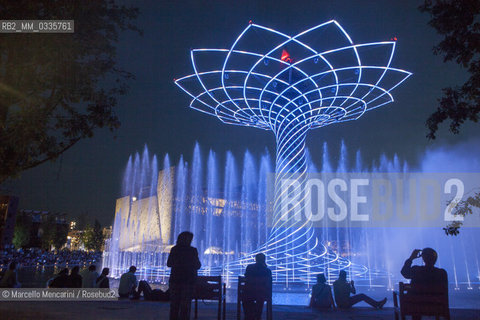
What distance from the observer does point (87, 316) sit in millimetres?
7199

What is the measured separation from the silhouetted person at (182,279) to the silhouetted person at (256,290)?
1244 millimetres

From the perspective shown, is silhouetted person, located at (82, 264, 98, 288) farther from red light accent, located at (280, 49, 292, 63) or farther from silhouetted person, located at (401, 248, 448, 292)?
red light accent, located at (280, 49, 292, 63)

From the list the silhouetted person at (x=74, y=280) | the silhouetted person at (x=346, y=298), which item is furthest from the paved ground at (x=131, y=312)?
the silhouetted person at (x=74, y=280)

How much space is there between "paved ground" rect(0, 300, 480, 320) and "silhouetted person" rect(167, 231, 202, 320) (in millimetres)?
1500

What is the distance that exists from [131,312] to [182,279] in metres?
2.63

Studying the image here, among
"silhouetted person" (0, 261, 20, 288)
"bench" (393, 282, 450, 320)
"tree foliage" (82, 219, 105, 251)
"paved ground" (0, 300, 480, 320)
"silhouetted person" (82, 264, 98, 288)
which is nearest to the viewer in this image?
"bench" (393, 282, 450, 320)

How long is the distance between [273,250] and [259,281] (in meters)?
→ 15.0

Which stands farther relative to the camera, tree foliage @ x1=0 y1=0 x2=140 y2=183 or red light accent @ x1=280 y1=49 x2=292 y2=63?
red light accent @ x1=280 y1=49 x2=292 y2=63

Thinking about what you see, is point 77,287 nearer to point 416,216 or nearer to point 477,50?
point 477,50

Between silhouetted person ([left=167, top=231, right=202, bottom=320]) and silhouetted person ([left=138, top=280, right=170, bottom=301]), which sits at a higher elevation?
silhouetted person ([left=167, top=231, right=202, bottom=320])

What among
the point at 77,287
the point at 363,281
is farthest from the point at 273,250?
the point at 77,287

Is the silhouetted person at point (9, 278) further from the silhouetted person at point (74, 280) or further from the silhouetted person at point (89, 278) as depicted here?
the silhouetted person at point (89, 278)

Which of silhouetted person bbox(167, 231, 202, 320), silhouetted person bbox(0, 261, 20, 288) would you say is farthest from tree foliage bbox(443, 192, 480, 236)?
silhouetted person bbox(0, 261, 20, 288)

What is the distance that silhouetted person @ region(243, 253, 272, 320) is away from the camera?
6.75 meters
